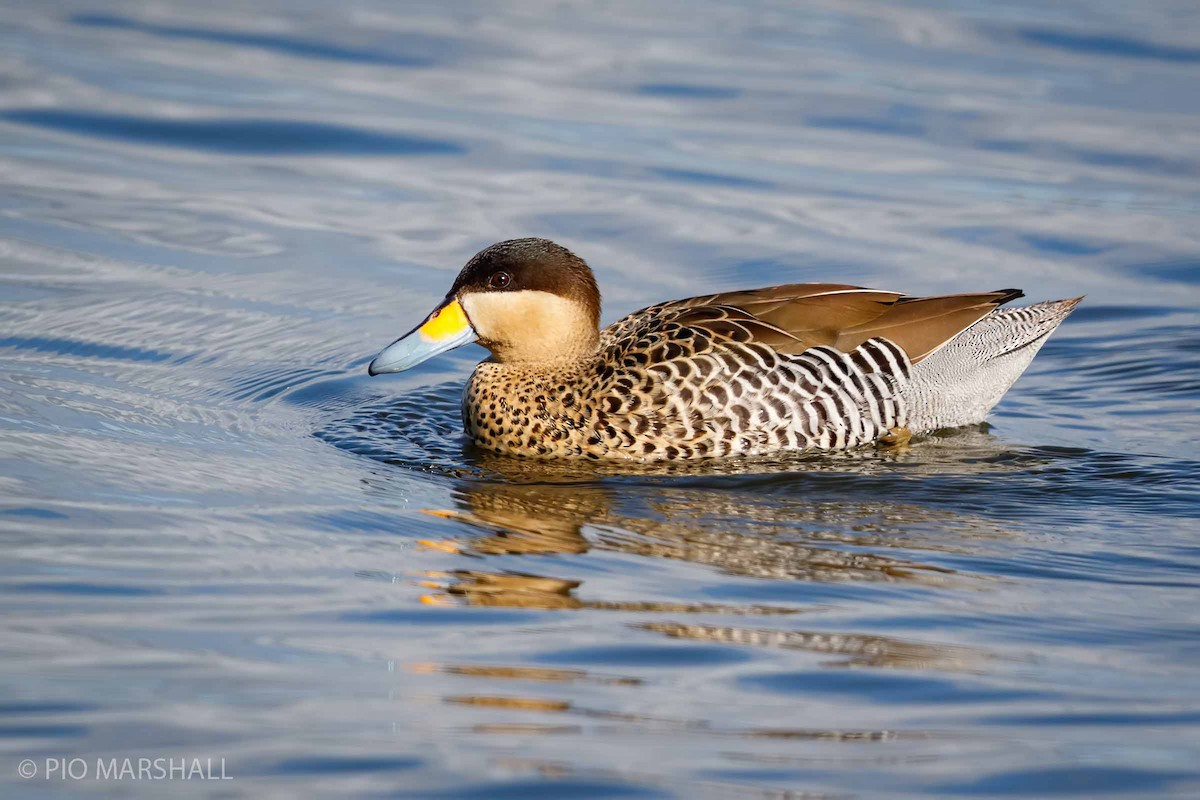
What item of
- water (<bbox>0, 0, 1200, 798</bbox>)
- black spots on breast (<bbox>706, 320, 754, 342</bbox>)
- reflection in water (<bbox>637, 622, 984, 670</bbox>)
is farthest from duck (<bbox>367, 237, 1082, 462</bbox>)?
reflection in water (<bbox>637, 622, 984, 670</bbox>)

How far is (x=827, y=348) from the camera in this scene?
8.97 m

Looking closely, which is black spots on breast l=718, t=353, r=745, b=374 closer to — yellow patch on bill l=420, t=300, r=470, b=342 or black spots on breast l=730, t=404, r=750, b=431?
black spots on breast l=730, t=404, r=750, b=431

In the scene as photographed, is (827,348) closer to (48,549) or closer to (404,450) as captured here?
(404,450)

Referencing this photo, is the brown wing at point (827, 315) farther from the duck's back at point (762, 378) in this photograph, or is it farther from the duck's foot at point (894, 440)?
the duck's foot at point (894, 440)

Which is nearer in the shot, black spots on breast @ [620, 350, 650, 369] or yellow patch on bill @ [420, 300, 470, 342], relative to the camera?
black spots on breast @ [620, 350, 650, 369]

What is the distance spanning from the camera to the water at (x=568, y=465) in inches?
203

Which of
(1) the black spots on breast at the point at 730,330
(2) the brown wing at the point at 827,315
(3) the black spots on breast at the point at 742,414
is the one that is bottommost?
(3) the black spots on breast at the point at 742,414

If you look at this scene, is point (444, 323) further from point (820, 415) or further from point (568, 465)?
point (820, 415)

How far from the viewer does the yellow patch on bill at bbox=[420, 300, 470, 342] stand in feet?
29.1

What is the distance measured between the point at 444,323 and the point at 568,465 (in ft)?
3.30

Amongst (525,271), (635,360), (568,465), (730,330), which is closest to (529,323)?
(525,271)

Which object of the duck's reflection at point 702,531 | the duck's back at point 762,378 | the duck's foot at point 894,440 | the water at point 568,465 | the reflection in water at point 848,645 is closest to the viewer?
the water at point 568,465

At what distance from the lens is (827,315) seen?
29.7 ft

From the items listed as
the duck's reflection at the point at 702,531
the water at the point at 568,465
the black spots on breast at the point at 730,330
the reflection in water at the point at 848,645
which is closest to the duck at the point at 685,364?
the black spots on breast at the point at 730,330
